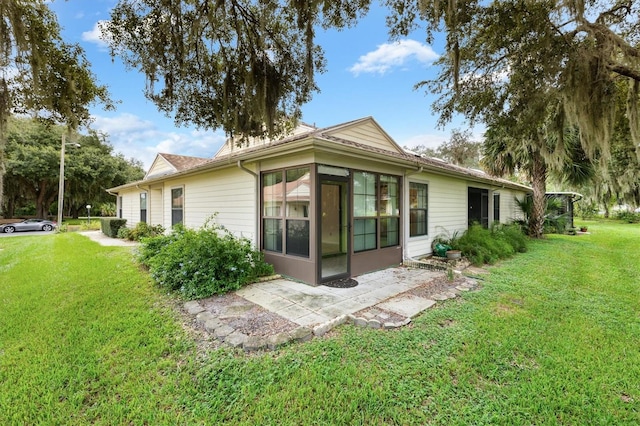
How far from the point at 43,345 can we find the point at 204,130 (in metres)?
3.96

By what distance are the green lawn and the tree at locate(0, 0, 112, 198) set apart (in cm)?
290

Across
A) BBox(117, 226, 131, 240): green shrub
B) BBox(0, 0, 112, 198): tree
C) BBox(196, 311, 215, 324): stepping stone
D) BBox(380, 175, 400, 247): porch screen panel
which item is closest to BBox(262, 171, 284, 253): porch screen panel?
BBox(196, 311, 215, 324): stepping stone

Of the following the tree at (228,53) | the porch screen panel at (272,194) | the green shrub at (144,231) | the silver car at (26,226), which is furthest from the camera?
the silver car at (26,226)

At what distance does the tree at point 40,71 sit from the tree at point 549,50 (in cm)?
483

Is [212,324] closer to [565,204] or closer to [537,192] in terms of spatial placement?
[537,192]

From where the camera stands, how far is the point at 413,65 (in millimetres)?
7141

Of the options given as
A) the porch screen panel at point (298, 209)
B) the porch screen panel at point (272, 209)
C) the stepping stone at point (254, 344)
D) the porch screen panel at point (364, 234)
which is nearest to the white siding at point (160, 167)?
the porch screen panel at point (272, 209)

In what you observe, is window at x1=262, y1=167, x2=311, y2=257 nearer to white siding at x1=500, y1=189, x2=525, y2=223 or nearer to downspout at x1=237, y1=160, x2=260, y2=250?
downspout at x1=237, y1=160, x2=260, y2=250

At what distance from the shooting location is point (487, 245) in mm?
7781

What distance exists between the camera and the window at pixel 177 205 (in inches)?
372

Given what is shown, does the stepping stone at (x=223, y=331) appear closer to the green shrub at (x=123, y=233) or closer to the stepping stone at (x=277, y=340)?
the stepping stone at (x=277, y=340)

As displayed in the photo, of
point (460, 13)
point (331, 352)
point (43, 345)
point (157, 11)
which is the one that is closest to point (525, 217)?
point (460, 13)

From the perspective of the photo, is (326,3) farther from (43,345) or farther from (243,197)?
(43,345)

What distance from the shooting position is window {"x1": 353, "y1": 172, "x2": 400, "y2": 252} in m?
5.89
